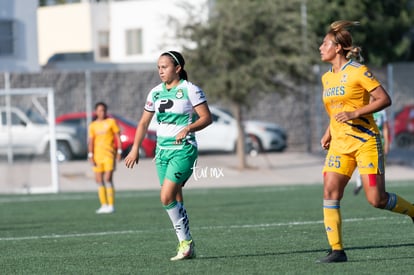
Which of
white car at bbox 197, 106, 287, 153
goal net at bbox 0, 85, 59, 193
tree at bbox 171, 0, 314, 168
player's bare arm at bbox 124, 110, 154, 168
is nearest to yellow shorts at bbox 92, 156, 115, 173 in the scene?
goal net at bbox 0, 85, 59, 193

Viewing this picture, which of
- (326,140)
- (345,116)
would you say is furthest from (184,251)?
(345,116)

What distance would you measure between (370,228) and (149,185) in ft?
63.7

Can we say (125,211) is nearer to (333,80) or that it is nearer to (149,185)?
(333,80)

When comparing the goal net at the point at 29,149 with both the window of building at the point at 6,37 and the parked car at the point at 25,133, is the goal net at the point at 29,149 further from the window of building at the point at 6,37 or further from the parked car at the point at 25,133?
the window of building at the point at 6,37

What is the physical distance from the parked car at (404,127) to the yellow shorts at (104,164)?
22.3 meters

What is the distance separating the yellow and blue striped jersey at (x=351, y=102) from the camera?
1013cm

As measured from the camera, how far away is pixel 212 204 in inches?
858

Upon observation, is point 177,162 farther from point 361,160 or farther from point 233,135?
point 233,135

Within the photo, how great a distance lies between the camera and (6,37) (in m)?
44.5

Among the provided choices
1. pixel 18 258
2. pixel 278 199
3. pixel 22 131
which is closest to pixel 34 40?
pixel 22 131

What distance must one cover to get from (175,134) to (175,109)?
0.82 ft

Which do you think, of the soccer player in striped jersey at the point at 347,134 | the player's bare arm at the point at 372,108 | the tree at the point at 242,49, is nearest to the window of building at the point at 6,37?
the tree at the point at 242,49

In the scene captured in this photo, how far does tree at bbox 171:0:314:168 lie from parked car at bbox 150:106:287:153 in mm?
2550

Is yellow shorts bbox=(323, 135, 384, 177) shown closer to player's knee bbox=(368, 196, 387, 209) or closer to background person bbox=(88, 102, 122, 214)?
player's knee bbox=(368, 196, 387, 209)
